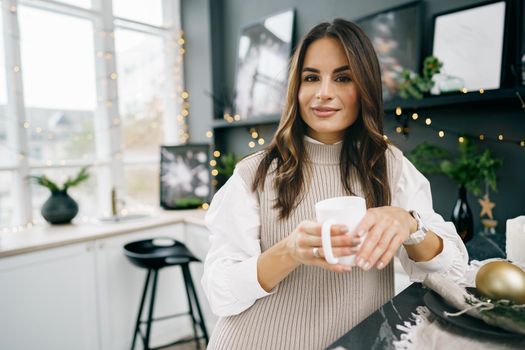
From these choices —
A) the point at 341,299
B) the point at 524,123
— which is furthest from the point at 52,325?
the point at 524,123

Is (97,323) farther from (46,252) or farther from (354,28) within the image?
(354,28)

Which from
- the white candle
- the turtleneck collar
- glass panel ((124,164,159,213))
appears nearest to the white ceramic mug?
the turtleneck collar

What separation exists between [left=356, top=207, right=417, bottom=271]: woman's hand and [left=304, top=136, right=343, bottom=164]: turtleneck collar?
12.9 inches

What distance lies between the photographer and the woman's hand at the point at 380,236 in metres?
0.67

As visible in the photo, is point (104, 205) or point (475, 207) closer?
point (475, 207)

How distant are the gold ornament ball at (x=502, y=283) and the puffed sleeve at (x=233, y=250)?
457 millimetres

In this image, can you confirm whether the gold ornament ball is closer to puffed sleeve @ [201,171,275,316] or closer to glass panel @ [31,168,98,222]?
puffed sleeve @ [201,171,275,316]

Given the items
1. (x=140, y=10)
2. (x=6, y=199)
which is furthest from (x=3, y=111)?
(x=140, y=10)

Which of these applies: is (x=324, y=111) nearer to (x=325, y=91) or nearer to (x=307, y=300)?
(x=325, y=91)

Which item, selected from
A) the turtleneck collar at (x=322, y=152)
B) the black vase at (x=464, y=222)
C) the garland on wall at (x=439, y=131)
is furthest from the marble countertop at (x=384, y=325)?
the garland on wall at (x=439, y=131)

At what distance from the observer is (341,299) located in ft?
3.03

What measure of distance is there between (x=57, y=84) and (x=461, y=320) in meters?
2.88

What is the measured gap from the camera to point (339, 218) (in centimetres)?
64

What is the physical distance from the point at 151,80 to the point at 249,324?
2734 mm
